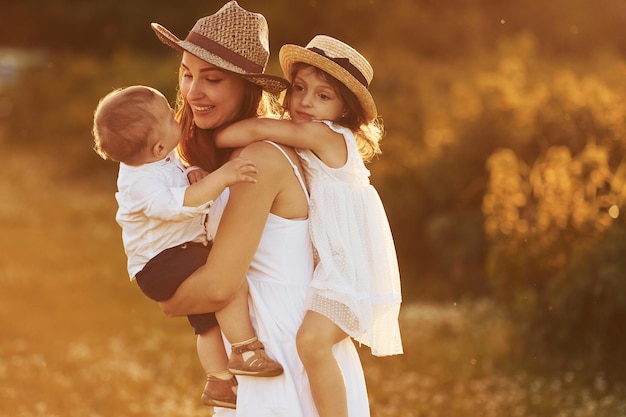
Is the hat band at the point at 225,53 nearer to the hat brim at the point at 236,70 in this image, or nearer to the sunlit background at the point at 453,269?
the hat brim at the point at 236,70

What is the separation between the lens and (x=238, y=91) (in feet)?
11.3

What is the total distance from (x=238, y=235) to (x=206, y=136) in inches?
19.5

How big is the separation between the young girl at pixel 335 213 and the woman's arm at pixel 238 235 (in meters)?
0.15

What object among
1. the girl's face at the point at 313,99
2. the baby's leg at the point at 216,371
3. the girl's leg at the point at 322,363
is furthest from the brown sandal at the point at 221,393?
the girl's face at the point at 313,99

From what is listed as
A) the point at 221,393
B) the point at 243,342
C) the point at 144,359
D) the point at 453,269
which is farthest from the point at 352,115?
the point at 453,269

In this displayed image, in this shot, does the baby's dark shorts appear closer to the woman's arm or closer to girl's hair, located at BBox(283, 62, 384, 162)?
the woman's arm

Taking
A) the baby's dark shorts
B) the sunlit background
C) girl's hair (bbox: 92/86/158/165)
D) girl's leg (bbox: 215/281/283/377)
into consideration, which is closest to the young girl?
girl's leg (bbox: 215/281/283/377)

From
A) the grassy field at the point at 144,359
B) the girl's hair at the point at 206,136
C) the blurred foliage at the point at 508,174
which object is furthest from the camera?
the blurred foliage at the point at 508,174

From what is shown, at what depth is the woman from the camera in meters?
3.15

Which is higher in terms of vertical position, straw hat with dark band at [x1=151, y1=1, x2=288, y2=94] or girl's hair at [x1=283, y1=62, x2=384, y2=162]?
straw hat with dark band at [x1=151, y1=1, x2=288, y2=94]

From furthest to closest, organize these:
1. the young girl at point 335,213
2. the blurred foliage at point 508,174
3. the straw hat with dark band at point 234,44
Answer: the blurred foliage at point 508,174, the straw hat with dark band at point 234,44, the young girl at point 335,213

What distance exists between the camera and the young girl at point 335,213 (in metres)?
3.22

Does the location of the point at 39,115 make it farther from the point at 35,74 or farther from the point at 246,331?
the point at 246,331

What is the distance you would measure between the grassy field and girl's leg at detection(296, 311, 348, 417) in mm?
4076
